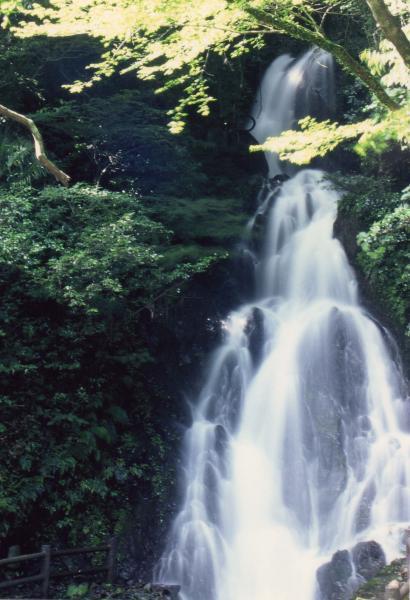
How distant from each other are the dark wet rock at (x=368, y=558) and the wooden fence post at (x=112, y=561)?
3375 millimetres

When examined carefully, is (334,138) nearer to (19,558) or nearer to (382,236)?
(382,236)

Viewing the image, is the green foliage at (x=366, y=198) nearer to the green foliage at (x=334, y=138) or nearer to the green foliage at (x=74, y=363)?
the green foliage at (x=74, y=363)

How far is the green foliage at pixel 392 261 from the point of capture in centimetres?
1038

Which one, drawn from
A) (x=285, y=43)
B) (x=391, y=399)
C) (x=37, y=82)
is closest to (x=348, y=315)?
(x=391, y=399)

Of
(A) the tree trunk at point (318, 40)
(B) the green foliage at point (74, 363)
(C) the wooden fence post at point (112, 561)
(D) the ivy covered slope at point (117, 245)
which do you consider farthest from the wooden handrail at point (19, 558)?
(A) the tree trunk at point (318, 40)

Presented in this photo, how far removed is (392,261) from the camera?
36.7 ft

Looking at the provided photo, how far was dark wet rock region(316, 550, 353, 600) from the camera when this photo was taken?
7038 millimetres

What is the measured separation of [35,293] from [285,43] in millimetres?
17037

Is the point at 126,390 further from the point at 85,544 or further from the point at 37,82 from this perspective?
the point at 37,82

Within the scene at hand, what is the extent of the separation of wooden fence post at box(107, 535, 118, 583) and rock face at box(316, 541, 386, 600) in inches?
113

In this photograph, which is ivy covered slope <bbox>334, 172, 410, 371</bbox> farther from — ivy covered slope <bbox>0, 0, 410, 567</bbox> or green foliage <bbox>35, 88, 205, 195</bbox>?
green foliage <bbox>35, 88, 205, 195</bbox>

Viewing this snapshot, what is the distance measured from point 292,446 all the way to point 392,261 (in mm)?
4579

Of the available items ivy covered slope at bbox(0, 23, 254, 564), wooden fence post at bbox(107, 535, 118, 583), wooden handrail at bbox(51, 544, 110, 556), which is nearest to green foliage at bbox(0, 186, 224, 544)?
ivy covered slope at bbox(0, 23, 254, 564)

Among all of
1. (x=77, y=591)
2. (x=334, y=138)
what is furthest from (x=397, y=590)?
(x=334, y=138)
